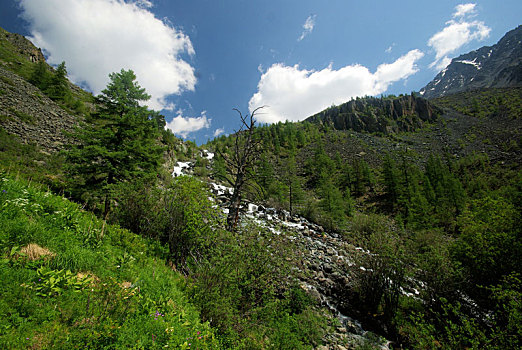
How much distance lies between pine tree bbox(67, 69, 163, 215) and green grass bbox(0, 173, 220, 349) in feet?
16.5

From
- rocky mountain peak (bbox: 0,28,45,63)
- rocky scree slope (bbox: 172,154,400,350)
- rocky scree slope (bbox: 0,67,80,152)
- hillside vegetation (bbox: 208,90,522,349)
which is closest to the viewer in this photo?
rocky scree slope (bbox: 172,154,400,350)

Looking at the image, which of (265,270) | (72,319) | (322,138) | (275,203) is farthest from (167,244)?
(322,138)

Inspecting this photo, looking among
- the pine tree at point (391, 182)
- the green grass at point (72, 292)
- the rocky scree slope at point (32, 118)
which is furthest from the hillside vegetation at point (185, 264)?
the pine tree at point (391, 182)

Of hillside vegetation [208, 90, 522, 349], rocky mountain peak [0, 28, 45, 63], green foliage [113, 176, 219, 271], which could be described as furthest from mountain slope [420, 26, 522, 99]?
rocky mountain peak [0, 28, 45, 63]

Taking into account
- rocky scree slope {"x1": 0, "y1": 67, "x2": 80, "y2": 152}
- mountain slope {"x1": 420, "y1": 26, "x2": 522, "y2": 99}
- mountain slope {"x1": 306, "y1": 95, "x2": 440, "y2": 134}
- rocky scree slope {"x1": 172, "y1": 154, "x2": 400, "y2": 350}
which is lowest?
rocky scree slope {"x1": 172, "y1": 154, "x2": 400, "y2": 350}

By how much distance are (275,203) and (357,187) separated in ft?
84.6

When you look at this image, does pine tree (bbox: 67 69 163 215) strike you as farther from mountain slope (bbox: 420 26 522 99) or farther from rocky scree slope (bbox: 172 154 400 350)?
mountain slope (bbox: 420 26 522 99)

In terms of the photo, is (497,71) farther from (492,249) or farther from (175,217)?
(175,217)

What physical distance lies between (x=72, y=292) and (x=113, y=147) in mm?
9836

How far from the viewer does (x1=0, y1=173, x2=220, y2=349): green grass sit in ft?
7.81

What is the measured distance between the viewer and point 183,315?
12.4 feet

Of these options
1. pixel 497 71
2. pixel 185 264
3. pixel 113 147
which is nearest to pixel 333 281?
pixel 185 264

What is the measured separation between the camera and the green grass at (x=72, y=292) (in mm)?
A: 2381

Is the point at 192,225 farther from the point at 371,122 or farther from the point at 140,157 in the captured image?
the point at 371,122
